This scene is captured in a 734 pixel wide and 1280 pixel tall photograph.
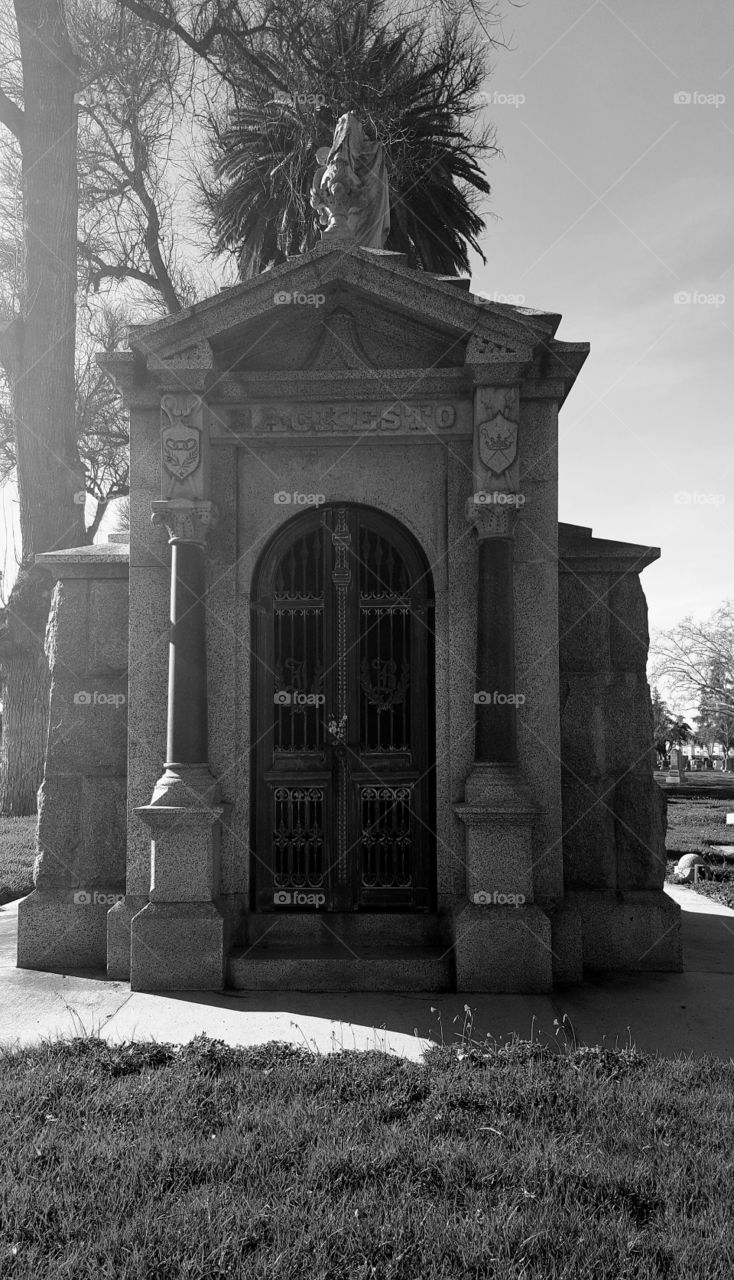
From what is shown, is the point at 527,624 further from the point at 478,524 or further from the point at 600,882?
the point at 600,882

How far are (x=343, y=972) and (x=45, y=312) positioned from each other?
10142mm

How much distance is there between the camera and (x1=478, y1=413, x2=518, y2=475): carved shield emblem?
6.41 meters

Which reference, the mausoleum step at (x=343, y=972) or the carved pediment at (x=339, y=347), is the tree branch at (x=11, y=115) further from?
the mausoleum step at (x=343, y=972)

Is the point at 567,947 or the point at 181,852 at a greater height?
the point at 181,852

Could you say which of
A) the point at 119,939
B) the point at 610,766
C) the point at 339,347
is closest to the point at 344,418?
the point at 339,347

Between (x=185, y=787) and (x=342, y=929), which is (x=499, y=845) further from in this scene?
(x=185, y=787)

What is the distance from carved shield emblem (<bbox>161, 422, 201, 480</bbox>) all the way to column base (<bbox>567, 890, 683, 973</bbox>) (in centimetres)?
424

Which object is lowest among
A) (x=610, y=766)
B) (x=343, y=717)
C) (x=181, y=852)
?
(x=181, y=852)

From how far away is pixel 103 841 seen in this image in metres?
7.01

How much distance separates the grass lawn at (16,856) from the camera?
9.98m

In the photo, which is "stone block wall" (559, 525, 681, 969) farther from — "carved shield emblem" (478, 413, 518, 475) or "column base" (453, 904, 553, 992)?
"carved shield emblem" (478, 413, 518, 475)

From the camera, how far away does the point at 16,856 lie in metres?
12.0

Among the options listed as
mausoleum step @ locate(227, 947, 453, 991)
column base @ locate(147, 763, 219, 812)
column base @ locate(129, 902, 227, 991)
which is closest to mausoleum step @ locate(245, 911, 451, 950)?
mausoleum step @ locate(227, 947, 453, 991)

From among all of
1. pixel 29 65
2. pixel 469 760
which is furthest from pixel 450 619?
pixel 29 65
